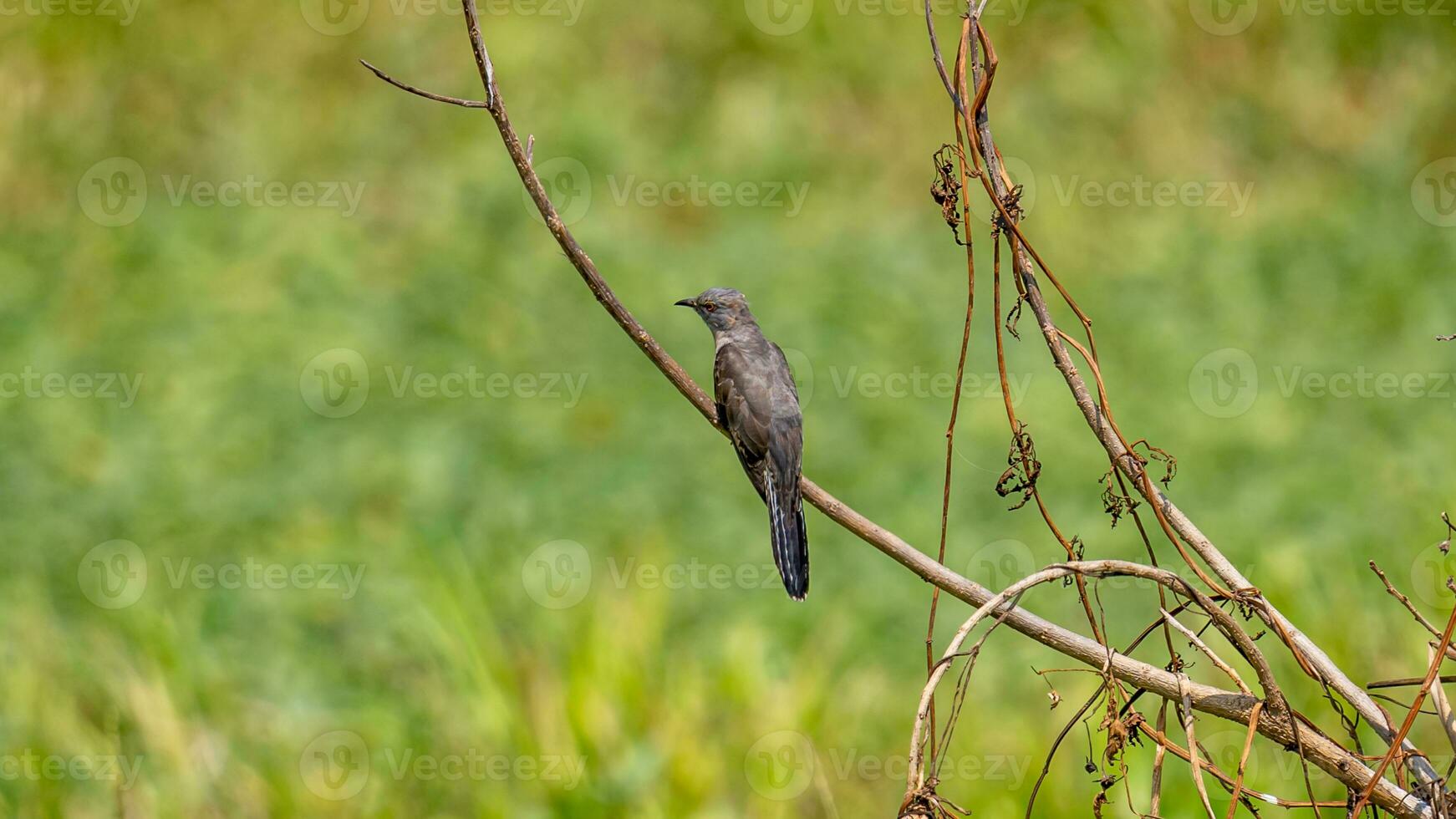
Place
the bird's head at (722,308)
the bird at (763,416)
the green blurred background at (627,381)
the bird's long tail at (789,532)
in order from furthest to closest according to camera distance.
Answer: the green blurred background at (627,381)
the bird's head at (722,308)
the bird at (763,416)
the bird's long tail at (789,532)

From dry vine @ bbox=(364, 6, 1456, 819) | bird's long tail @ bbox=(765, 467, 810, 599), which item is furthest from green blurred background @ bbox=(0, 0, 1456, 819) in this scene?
dry vine @ bbox=(364, 6, 1456, 819)

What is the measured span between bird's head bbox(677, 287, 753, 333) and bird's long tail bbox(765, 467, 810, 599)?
102 cm

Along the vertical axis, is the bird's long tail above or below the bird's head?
below

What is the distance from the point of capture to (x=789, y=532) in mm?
4652

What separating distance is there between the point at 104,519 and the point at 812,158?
23.1 ft

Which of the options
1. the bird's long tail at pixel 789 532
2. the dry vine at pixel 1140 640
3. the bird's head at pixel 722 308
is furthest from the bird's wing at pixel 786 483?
the dry vine at pixel 1140 640

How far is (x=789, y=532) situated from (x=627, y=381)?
6144 millimetres

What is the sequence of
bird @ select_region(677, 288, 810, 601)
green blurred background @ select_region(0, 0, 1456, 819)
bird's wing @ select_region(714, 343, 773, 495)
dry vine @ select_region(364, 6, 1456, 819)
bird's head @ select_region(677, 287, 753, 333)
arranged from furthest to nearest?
green blurred background @ select_region(0, 0, 1456, 819) → bird's head @ select_region(677, 287, 753, 333) → bird's wing @ select_region(714, 343, 773, 495) → bird @ select_region(677, 288, 810, 601) → dry vine @ select_region(364, 6, 1456, 819)

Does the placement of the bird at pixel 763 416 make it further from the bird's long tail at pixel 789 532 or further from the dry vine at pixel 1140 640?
the dry vine at pixel 1140 640

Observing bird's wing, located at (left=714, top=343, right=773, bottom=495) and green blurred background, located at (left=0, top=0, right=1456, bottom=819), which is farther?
green blurred background, located at (left=0, top=0, right=1456, bottom=819)

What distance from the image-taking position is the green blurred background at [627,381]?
597cm

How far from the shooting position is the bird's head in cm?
578

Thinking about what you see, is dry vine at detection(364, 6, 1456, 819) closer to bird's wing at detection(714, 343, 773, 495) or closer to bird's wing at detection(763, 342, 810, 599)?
bird's wing at detection(763, 342, 810, 599)

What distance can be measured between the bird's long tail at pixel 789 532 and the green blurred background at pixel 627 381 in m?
1.29
